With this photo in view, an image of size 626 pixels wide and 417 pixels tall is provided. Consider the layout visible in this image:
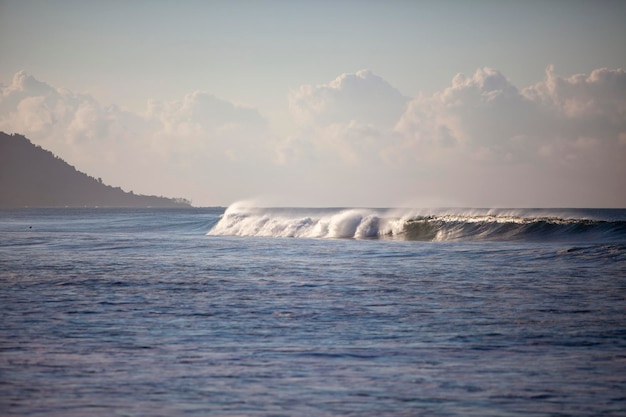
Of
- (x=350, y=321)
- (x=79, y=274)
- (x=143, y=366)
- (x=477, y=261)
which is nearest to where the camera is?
(x=143, y=366)

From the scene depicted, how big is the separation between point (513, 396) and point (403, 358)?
7.55 feet

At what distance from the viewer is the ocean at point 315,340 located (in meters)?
8.55

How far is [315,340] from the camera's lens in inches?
475

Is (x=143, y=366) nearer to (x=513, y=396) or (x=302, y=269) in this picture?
(x=513, y=396)

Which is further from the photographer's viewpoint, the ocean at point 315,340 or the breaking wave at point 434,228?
the breaking wave at point 434,228

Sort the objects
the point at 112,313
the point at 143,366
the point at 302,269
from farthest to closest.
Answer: the point at 302,269 → the point at 112,313 → the point at 143,366

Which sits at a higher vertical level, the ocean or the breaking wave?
the breaking wave

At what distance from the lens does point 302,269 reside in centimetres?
2538

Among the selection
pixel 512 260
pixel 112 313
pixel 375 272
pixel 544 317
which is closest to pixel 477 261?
pixel 512 260

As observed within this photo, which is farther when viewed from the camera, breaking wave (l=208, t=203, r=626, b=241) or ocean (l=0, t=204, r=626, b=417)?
breaking wave (l=208, t=203, r=626, b=241)

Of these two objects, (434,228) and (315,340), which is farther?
(434,228)

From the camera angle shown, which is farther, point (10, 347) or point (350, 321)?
point (350, 321)

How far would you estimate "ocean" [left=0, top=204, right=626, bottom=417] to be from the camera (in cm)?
855

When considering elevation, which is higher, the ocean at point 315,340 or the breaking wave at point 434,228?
the breaking wave at point 434,228
